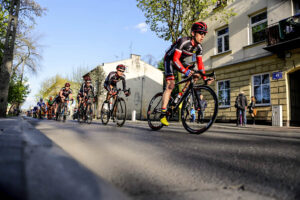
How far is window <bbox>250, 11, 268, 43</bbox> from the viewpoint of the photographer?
48.8ft

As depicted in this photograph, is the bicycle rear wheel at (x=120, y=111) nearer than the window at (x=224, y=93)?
Yes

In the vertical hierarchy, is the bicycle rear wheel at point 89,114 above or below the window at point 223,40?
below

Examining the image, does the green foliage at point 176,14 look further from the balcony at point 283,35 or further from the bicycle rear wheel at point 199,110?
the bicycle rear wheel at point 199,110

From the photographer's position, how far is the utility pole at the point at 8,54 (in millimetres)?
12250

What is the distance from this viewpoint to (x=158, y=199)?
0.83 meters

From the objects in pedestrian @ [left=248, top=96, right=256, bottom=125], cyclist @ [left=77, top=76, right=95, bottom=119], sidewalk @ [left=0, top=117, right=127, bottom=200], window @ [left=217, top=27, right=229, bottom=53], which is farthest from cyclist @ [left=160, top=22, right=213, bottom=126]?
window @ [left=217, top=27, right=229, bottom=53]

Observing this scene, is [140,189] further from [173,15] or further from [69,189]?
[173,15]

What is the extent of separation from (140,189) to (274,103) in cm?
1452

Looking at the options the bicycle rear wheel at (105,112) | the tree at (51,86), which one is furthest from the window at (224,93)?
the tree at (51,86)

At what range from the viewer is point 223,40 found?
58.3 feet

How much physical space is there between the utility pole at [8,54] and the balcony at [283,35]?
Answer: 48.2 feet

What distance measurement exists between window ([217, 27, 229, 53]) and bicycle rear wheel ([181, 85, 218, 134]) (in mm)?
14570

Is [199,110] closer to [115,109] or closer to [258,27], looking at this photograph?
[115,109]

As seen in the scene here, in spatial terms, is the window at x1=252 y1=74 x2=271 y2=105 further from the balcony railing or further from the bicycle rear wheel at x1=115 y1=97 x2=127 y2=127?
the bicycle rear wheel at x1=115 y1=97 x2=127 y2=127
